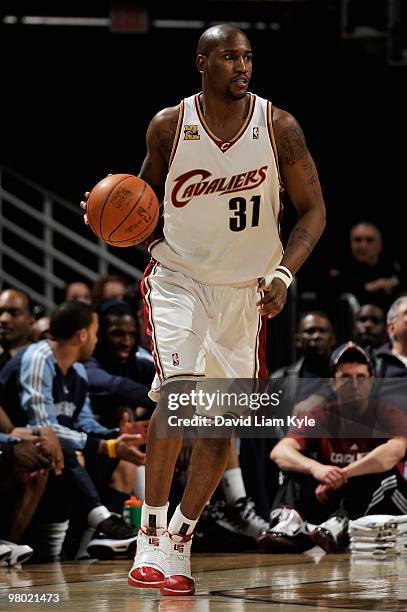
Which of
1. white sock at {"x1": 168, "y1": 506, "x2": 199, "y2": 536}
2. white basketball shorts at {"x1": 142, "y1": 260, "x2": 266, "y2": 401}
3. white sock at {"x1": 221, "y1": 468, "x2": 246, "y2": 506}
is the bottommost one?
white sock at {"x1": 168, "y1": 506, "x2": 199, "y2": 536}

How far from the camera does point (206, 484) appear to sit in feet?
14.5

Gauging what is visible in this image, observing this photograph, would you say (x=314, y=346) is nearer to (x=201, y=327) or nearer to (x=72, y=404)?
(x=72, y=404)

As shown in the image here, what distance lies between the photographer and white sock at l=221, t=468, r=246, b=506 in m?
6.92

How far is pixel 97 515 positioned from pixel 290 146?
2683mm

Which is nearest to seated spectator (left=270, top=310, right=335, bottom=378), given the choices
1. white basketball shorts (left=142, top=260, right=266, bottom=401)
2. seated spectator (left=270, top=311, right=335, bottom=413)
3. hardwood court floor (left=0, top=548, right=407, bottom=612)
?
seated spectator (left=270, top=311, right=335, bottom=413)

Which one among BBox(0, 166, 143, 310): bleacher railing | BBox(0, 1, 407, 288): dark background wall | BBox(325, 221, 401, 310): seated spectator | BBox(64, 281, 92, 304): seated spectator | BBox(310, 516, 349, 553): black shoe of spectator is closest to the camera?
BBox(310, 516, 349, 553): black shoe of spectator

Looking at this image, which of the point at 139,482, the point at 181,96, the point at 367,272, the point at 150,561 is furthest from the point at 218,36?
the point at 181,96

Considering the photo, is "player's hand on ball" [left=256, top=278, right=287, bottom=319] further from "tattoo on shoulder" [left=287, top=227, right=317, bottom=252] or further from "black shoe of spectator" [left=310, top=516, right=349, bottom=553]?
"black shoe of spectator" [left=310, top=516, right=349, bottom=553]

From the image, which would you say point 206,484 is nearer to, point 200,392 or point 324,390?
point 200,392

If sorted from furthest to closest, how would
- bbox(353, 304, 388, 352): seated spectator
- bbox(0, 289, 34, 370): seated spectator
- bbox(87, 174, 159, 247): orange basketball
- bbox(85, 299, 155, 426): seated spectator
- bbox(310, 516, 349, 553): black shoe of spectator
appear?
bbox(353, 304, 388, 352): seated spectator
bbox(0, 289, 34, 370): seated spectator
bbox(85, 299, 155, 426): seated spectator
bbox(310, 516, 349, 553): black shoe of spectator
bbox(87, 174, 159, 247): orange basketball

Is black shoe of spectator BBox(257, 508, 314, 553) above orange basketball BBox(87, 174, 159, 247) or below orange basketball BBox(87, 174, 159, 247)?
below

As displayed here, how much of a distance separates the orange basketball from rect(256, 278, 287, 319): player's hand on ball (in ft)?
1.91

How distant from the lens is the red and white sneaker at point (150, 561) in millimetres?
4305

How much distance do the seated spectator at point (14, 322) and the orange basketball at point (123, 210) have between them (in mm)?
3117
